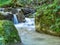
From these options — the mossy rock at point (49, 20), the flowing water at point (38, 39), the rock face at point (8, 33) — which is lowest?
the flowing water at point (38, 39)

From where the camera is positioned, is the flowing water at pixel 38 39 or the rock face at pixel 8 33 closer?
the rock face at pixel 8 33

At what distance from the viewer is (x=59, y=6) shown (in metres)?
9.08

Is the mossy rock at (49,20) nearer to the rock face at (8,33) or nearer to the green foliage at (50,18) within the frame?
the green foliage at (50,18)

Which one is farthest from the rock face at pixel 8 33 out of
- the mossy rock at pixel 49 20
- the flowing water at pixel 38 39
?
the mossy rock at pixel 49 20

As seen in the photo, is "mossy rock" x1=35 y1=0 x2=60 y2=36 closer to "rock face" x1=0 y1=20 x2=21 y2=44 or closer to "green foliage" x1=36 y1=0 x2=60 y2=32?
"green foliage" x1=36 y1=0 x2=60 y2=32

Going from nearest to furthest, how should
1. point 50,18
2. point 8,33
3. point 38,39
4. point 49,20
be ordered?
point 8,33 → point 38,39 → point 50,18 → point 49,20

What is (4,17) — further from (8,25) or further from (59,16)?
(8,25)

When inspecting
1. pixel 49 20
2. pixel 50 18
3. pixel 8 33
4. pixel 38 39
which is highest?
pixel 8 33

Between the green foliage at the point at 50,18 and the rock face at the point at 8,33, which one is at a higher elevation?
the rock face at the point at 8,33

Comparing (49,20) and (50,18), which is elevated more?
(50,18)

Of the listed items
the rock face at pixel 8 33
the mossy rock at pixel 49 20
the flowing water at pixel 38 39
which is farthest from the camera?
the mossy rock at pixel 49 20

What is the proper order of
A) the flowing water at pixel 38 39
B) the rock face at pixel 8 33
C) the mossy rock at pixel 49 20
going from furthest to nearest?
the mossy rock at pixel 49 20 → the flowing water at pixel 38 39 → the rock face at pixel 8 33

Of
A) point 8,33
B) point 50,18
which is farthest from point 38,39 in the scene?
point 8,33

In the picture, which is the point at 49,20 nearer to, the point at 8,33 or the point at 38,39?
the point at 38,39
